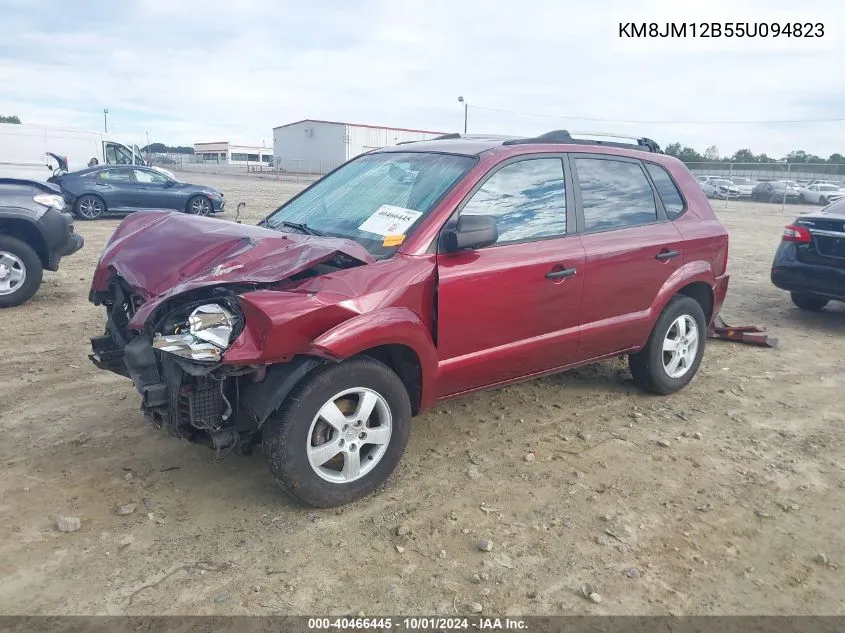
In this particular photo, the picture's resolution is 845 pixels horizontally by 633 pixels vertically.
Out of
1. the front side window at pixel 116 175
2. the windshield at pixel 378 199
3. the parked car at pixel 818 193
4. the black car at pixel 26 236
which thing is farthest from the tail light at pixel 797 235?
the parked car at pixel 818 193

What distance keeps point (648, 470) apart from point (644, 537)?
29.0 inches

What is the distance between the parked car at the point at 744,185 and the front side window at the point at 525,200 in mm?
34739

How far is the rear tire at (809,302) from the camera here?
26.6 feet

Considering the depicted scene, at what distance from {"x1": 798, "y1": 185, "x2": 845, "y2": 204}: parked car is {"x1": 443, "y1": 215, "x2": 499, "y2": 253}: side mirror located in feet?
111

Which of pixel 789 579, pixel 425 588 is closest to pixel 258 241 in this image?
pixel 425 588

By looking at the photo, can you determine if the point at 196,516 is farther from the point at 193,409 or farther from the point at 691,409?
the point at 691,409

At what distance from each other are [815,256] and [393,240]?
5.88 meters

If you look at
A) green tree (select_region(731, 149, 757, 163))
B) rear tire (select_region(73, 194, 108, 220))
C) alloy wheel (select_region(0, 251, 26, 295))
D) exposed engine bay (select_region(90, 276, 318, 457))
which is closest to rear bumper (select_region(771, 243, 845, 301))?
exposed engine bay (select_region(90, 276, 318, 457))

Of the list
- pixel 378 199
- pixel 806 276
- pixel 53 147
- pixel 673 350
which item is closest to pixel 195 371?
pixel 378 199

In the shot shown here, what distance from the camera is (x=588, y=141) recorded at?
457 centimetres

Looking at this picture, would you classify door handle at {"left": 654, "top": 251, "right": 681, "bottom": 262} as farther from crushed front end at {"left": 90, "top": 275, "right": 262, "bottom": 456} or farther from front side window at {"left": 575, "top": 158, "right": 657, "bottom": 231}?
crushed front end at {"left": 90, "top": 275, "right": 262, "bottom": 456}

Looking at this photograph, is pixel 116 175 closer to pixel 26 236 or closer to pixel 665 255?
pixel 26 236

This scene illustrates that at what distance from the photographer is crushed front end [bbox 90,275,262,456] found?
2.93 m

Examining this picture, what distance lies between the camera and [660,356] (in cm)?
489
